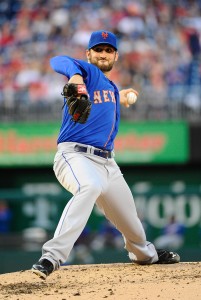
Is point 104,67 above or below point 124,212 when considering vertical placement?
above

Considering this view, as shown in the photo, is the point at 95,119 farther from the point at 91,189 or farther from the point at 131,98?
the point at 131,98

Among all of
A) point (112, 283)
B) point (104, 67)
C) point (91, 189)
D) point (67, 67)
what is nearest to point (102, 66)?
point (104, 67)

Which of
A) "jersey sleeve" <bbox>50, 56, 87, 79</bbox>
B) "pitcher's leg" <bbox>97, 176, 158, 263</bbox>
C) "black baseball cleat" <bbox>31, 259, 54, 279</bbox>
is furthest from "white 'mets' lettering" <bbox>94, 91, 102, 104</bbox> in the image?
"black baseball cleat" <bbox>31, 259, 54, 279</bbox>

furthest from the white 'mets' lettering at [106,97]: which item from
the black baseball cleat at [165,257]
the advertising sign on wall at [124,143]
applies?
the advertising sign on wall at [124,143]

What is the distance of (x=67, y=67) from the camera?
4.62 meters

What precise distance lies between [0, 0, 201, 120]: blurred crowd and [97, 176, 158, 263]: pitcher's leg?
6.30m

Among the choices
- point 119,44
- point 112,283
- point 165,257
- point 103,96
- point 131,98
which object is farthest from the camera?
point 119,44

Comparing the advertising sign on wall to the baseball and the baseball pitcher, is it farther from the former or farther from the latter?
the baseball pitcher

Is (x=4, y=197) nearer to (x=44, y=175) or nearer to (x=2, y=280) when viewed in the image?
(x=44, y=175)

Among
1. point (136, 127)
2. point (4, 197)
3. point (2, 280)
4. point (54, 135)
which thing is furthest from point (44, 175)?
point (2, 280)

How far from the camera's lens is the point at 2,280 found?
5340 mm

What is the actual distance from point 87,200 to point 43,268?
0.51 m

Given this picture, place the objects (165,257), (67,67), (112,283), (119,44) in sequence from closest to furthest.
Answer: (67,67) → (112,283) → (165,257) → (119,44)

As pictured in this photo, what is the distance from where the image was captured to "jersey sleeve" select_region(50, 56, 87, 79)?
4590mm
